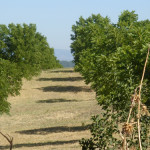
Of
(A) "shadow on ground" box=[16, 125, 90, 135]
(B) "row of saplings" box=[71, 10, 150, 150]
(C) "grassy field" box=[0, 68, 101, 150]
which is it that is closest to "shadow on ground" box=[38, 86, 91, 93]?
(C) "grassy field" box=[0, 68, 101, 150]

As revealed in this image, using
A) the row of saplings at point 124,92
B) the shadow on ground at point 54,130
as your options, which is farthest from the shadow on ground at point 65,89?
the row of saplings at point 124,92

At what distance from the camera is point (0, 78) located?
4572 cm

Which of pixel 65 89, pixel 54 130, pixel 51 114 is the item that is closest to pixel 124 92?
pixel 54 130

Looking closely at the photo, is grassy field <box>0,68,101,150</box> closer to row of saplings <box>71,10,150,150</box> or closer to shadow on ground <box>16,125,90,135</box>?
shadow on ground <box>16,125,90,135</box>

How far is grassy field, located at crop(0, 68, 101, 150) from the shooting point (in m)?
38.1

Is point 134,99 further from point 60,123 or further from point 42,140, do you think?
point 60,123

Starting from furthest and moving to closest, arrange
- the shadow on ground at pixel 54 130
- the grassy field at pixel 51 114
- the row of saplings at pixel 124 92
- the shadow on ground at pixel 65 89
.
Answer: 1. the shadow on ground at pixel 65 89
2. the shadow on ground at pixel 54 130
3. the grassy field at pixel 51 114
4. the row of saplings at pixel 124 92

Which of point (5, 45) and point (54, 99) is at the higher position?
point (5, 45)

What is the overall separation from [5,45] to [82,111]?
28.1 meters

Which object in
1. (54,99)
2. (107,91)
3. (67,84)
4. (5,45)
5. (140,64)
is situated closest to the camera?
(140,64)

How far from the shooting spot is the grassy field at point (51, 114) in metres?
38.1

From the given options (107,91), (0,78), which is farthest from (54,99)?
(107,91)

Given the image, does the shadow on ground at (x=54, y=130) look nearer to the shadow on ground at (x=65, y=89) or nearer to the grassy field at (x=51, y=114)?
the grassy field at (x=51, y=114)

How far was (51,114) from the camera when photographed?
190ft
